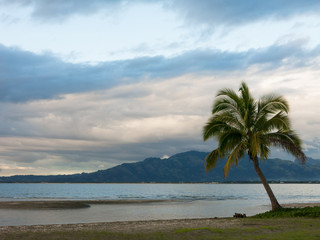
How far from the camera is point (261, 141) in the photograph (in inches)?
1160

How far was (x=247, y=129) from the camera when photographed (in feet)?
99.8

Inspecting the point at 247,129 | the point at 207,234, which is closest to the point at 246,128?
the point at 247,129

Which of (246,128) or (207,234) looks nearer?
(207,234)

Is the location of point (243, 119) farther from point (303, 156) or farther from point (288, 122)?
point (303, 156)

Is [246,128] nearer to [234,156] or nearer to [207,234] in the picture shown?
[234,156]

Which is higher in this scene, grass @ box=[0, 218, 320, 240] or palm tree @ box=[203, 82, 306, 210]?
palm tree @ box=[203, 82, 306, 210]

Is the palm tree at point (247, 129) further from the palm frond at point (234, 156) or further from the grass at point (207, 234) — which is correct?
the grass at point (207, 234)

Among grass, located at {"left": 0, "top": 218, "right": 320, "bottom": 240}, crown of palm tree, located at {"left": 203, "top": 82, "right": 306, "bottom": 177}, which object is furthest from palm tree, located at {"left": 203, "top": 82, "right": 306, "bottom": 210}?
grass, located at {"left": 0, "top": 218, "right": 320, "bottom": 240}

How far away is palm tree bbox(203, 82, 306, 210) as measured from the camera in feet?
96.6

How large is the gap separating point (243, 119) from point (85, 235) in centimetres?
1728

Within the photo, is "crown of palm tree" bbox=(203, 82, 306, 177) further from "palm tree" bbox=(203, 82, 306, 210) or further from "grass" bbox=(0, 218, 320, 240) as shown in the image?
"grass" bbox=(0, 218, 320, 240)

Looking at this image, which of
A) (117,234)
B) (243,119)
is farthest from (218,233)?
(243,119)

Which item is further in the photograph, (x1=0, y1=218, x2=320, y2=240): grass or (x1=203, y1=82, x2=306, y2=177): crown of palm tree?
(x1=203, y1=82, x2=306, y2=177): crown of palm tree

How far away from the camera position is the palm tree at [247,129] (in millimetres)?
29431
